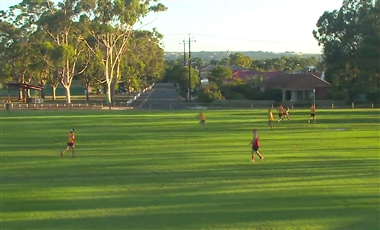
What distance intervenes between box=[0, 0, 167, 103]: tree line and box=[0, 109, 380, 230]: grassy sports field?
47.4 metres

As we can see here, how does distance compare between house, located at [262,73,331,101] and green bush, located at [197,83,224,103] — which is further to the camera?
house, located at [262,73,331,101]

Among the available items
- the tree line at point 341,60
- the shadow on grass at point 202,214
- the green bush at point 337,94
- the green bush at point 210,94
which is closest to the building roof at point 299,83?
the tree line at point 341,60

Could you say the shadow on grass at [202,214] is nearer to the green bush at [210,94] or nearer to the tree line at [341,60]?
the tree line at [341,60]

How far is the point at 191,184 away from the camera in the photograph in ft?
53.7

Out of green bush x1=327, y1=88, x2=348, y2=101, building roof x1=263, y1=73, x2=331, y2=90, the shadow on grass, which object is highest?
building roof x1=263, y1=73, x2=331, y2=90

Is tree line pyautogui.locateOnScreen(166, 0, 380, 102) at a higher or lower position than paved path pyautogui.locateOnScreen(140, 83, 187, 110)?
higher

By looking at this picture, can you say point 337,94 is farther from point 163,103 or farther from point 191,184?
point 191,184

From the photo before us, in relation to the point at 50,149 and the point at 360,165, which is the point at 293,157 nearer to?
the point at 360,165

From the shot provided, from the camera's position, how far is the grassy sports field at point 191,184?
40.6ft

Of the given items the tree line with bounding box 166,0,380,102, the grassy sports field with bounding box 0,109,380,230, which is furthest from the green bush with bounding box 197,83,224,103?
the grassy sports field with bounding box 0,109,380,230

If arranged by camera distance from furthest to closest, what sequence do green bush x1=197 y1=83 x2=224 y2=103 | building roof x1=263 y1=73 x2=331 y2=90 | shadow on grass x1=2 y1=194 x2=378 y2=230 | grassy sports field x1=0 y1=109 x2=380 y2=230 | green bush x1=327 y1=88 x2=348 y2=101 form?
building roof x1=263 y1=73 x2=331 y2=90 < green bush x1=197 y1=83 x2=224 y2=103 < green bush x1=327 y1=88 x2=348 y2=101 < grassy sports field x1=0 y1=109 x2=380 y2=230 < shadow on grass x1=2 y1=194 x2=378 y2=230

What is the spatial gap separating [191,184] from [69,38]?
68.5 metres

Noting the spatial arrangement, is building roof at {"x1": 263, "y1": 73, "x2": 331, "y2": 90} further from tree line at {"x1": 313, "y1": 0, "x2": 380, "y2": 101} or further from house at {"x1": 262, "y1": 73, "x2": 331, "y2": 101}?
tree line at {"x1": 313, "y1": 0, "x2": 380, "y2": 101}

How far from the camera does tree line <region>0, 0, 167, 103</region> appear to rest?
7500cm
